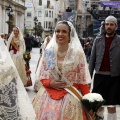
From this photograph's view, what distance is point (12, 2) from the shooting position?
6056 cm

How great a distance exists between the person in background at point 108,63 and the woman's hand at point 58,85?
1383 mm

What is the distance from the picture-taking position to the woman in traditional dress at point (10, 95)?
2.55 metres

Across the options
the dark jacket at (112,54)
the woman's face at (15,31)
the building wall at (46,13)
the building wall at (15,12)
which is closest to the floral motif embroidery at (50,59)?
the dark jacket at (112,54)

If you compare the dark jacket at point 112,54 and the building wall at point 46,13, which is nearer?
the dark jacket at point 112,54

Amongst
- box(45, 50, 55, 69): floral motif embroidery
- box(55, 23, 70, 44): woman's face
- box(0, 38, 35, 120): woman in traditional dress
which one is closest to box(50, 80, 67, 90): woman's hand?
box(45, 50, 55, 69): floral motif embroidery

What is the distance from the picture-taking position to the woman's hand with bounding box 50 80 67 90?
421 centimetres

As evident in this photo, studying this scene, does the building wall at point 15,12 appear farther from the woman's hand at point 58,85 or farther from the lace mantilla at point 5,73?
the lace mantilla at point 5,73

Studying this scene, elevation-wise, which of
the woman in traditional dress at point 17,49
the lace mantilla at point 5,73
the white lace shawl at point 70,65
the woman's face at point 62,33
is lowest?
the woman in traditional dress at point 17,49

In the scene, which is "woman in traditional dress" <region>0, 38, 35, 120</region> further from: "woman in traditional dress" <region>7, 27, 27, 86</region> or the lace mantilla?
"woman in traditional dress" <region>7, 27, 27, 86</region>

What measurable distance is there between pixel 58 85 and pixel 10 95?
1.68m

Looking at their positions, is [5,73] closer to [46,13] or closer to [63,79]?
[63,79]

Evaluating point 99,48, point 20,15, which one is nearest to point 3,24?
point 20,15

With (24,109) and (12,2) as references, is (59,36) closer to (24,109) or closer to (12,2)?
(24,109)

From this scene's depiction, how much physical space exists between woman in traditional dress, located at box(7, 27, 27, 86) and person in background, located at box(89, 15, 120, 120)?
4813 millimetres
